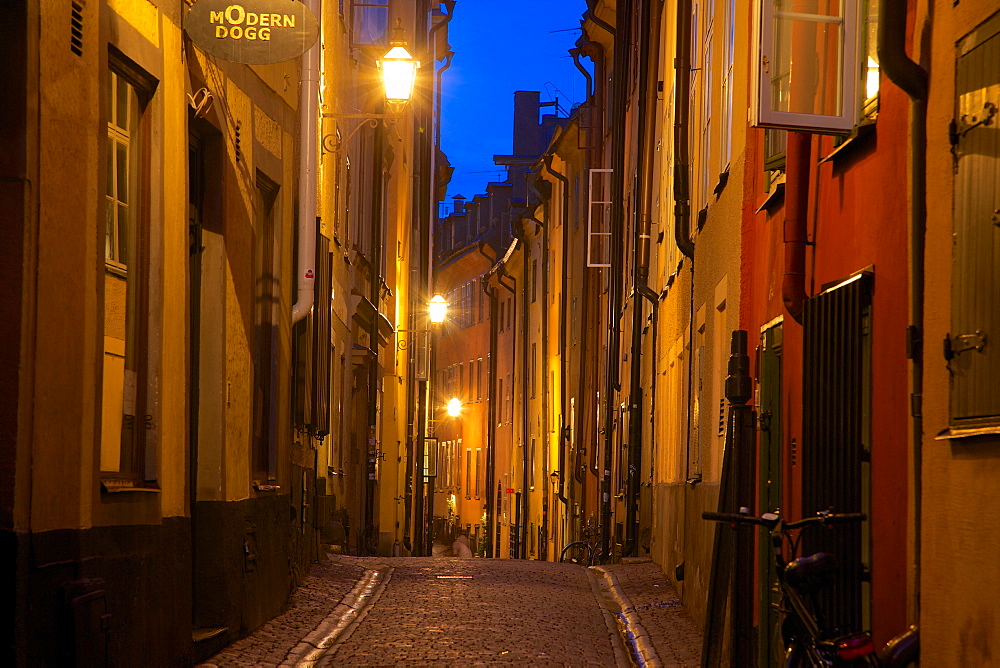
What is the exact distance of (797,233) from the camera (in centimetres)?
790

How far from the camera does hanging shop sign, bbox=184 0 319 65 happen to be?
877 cm

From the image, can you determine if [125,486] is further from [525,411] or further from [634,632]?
[525,411]

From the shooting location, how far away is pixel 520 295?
44.7 meters

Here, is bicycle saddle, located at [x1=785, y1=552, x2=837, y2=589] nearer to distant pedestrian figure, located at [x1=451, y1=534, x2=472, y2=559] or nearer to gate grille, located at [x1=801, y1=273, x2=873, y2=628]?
gate grille, located at [x1=801, y1=273, x2=873, y2=628]

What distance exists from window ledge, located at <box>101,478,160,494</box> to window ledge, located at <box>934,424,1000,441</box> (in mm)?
4097

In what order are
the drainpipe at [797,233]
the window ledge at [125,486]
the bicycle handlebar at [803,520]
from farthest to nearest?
the drainpipe at [797,233] → the window ledge at [125,486] → the bicycle handlebar at [803,520]

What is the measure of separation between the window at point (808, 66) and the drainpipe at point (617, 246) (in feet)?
53.5

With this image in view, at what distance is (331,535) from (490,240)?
32187mm

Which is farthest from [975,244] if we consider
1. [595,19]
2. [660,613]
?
[595,19]

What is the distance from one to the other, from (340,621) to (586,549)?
16.1 meters

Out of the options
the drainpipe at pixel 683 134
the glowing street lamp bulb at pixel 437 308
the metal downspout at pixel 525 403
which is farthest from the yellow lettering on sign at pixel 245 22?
the metal downspout at pixel 525 403

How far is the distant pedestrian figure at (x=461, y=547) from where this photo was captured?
4699cm

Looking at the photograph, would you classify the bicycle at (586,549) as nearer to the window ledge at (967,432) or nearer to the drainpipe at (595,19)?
the drainpipe at (595,19)

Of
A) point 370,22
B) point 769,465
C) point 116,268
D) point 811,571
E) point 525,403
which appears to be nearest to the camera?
point 811,571
